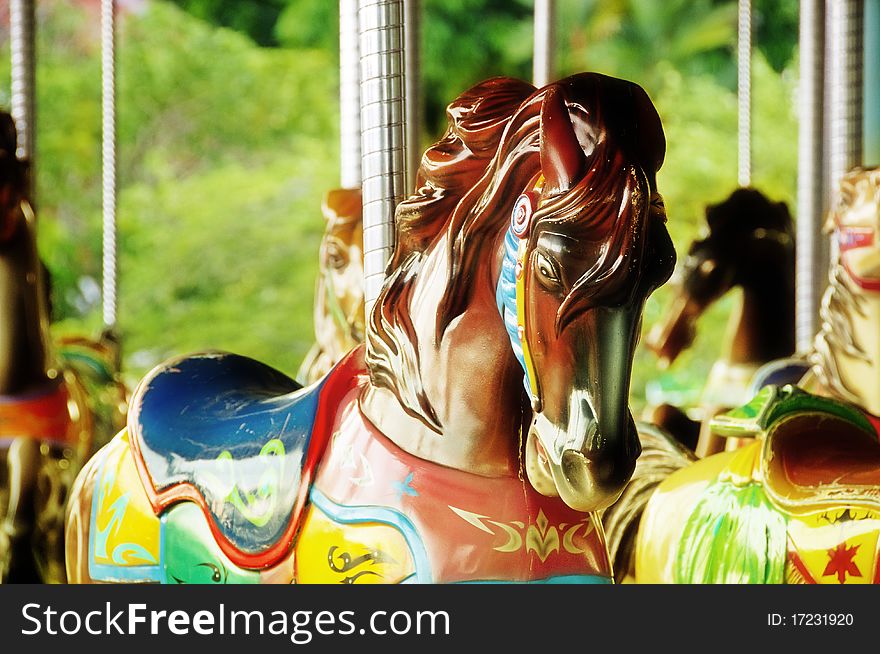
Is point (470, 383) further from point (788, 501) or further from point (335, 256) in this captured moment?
point (335, 256)

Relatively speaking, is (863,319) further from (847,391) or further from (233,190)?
(233,190)

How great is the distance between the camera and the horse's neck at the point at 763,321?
11.4 feet

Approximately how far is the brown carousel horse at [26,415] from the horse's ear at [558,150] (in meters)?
1.43

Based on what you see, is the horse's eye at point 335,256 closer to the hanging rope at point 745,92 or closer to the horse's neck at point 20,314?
the horse's neck at point 20,314

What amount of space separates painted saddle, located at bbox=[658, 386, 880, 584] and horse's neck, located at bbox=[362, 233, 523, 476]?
62 centimetres

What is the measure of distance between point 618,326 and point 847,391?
4.56 feet

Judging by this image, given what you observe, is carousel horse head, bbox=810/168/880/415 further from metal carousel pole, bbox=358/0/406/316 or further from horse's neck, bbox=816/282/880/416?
metal carousel pole, bbox=358/0/406/316

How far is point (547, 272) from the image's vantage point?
1.27 meters

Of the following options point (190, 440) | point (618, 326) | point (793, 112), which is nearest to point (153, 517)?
point (190, 440)

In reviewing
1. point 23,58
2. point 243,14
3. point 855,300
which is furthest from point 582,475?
point 243,14

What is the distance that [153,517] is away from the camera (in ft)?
5.72

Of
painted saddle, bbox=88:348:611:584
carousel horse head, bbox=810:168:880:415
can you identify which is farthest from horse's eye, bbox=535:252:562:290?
carousel horse head, bbox=810:168:880:415

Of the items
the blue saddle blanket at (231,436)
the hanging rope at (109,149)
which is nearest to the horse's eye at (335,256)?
the blue saddle blanket at (231,436)

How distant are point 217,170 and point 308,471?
29.7ft
